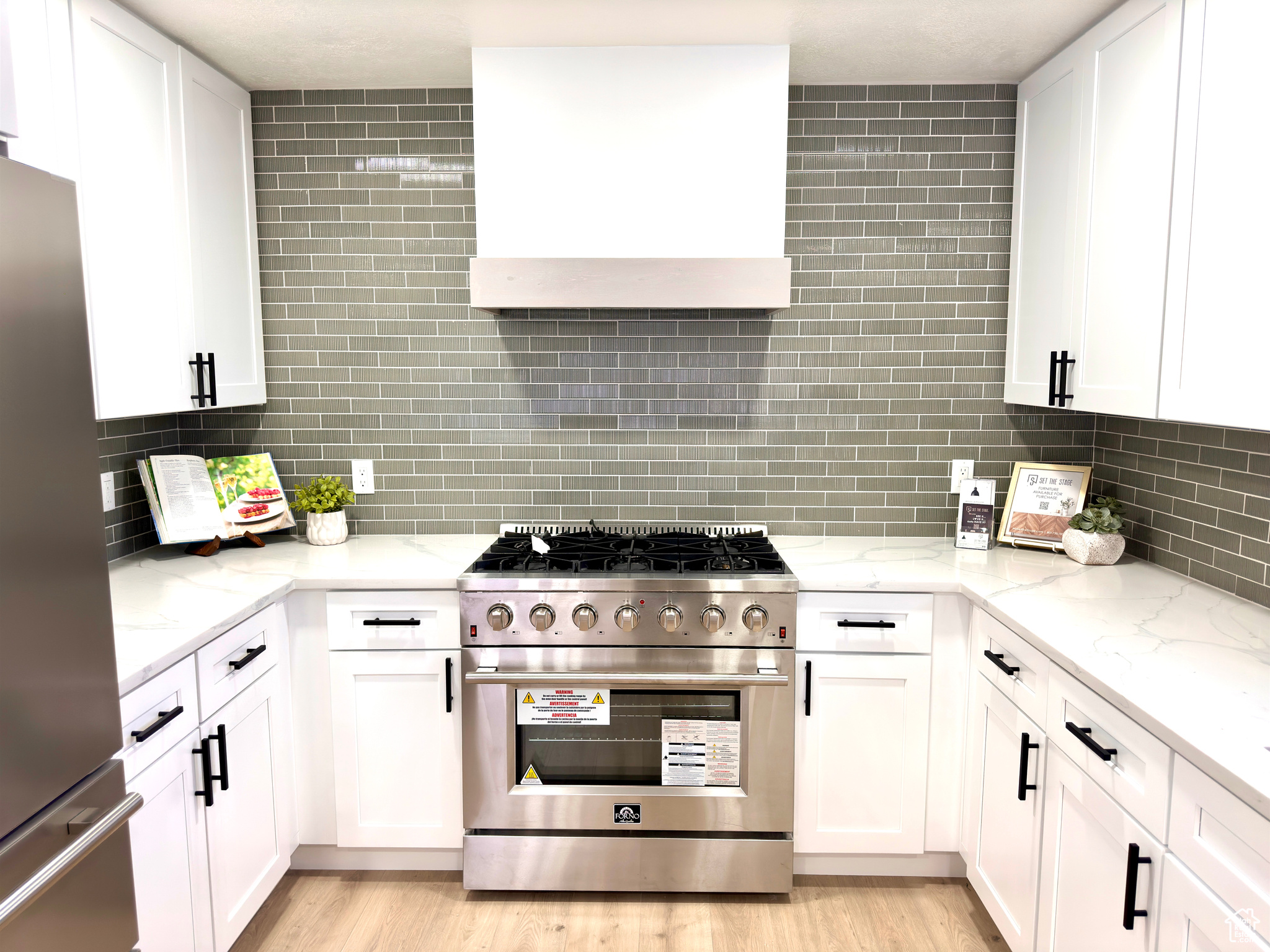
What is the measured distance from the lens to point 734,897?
95.7 inches

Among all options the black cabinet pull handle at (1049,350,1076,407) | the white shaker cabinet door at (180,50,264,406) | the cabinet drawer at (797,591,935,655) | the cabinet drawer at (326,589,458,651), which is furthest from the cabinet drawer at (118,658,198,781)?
the black cabinet pull handle at (1049,350,1076,407)

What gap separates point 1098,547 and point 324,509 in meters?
2.49

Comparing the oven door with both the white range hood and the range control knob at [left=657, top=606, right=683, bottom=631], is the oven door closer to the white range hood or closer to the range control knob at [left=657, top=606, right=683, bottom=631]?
the range control knob at [left=657, top=606, right=683, bottom=631]

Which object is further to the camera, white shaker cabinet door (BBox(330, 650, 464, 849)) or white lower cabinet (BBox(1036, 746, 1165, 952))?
white shaker cabinet door (BBox(330, 650, 464, 849))

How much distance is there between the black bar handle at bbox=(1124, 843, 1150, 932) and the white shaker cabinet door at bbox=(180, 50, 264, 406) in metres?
2.59

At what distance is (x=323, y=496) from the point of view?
8.96 ft

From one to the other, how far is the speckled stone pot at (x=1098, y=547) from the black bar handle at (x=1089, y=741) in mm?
913

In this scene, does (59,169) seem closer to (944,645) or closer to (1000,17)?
(1000,17)

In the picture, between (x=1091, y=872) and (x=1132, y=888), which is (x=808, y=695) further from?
(x=1132, y=888)

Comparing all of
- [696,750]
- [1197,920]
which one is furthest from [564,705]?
[1197,920]

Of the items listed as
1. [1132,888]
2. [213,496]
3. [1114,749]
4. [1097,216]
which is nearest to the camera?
[1132,888]

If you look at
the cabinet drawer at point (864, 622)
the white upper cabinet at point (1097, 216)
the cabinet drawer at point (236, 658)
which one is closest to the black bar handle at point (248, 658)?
the cabinet drawer at point (236, 658)

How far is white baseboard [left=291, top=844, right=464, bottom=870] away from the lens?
2520mm

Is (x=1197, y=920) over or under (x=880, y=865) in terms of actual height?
over
